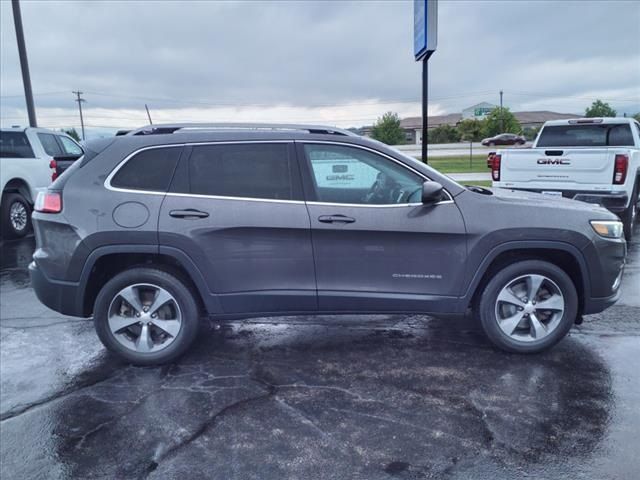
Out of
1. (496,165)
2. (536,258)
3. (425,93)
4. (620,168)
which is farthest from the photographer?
(425,93)

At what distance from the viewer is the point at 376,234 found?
3766 mm

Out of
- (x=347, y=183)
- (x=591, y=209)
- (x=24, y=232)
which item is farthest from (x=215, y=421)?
(x=24, y=232)

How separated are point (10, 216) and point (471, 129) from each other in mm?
59590

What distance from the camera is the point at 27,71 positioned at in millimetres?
13602

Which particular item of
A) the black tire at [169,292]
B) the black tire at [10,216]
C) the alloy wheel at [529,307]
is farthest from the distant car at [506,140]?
the black tire at [169,292]

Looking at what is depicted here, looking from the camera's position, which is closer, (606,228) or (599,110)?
(606,228)

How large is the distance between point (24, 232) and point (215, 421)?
884 centimetres

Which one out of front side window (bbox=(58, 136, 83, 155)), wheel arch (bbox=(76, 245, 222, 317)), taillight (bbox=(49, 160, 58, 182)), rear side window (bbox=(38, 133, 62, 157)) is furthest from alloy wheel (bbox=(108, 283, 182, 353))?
front side window (bbox=(58, 136, 83, 155))

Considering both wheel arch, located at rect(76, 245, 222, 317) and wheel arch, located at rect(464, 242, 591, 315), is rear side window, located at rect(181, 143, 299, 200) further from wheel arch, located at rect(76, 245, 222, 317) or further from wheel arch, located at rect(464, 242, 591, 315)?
wheel arch, located at rect(464, 242, 591, 315)

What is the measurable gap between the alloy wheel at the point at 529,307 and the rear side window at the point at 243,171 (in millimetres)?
1901

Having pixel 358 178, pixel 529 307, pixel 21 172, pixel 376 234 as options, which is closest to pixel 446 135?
pixel 21 172

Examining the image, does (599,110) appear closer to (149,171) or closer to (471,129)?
(471,129)

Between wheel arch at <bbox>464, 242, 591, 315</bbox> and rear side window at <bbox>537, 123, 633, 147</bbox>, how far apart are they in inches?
257

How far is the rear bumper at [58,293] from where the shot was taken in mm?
3811
